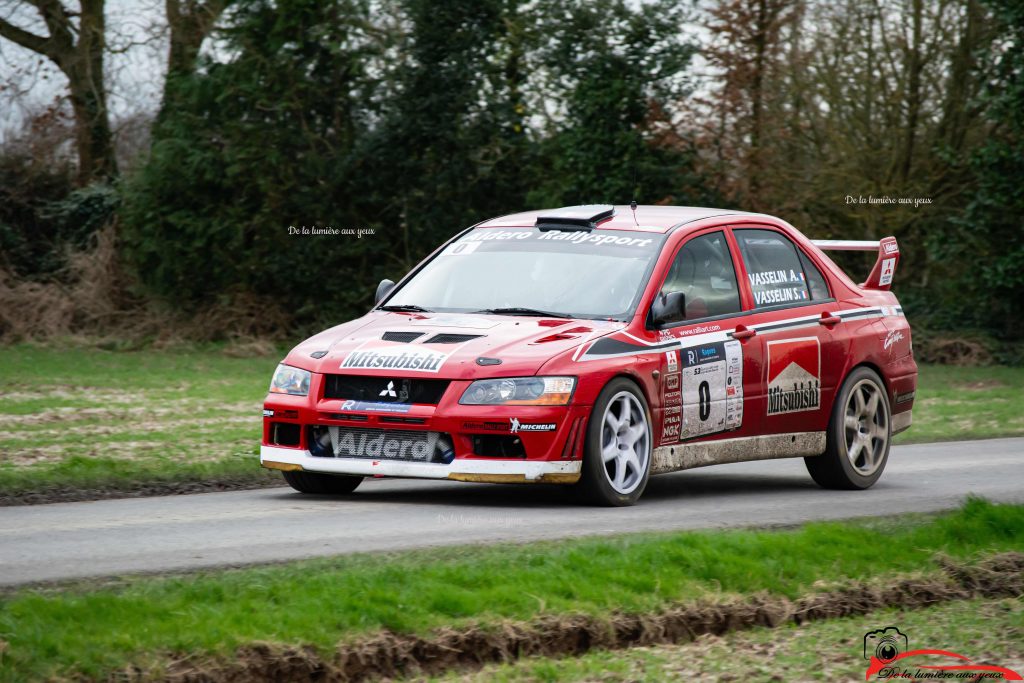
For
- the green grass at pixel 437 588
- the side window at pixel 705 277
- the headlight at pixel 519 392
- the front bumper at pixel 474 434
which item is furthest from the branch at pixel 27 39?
the green grass at pixel 437 588

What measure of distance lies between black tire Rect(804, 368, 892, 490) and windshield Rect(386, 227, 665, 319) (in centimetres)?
195

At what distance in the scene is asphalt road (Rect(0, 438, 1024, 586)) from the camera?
7.53m

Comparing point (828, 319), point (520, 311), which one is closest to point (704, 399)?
point (520, 311)

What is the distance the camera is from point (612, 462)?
372 inches

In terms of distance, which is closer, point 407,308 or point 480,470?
point 480,470

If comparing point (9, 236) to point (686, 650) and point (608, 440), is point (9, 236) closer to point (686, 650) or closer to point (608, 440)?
point (608, 440)

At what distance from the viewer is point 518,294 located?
398 inches

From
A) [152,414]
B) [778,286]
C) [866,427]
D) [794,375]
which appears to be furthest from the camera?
[152,414]

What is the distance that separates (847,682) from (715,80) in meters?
20.8

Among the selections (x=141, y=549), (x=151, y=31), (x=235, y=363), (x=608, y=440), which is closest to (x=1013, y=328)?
(x=235, y=363)

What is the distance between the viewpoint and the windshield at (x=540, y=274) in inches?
392

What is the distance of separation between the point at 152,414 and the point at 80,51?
1590cm

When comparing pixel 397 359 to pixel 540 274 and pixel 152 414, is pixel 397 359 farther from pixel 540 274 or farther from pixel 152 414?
pixel 152 414

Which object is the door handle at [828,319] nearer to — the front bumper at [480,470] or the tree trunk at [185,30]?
the front bumper at [480,470]
